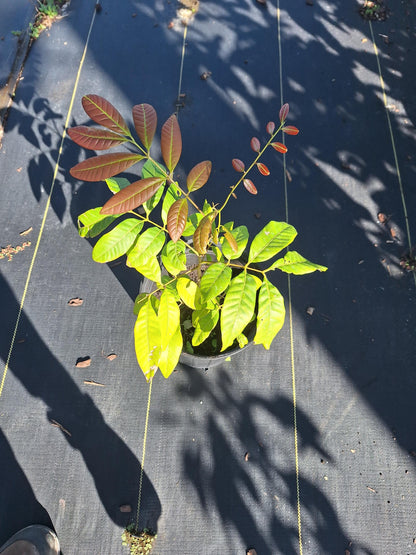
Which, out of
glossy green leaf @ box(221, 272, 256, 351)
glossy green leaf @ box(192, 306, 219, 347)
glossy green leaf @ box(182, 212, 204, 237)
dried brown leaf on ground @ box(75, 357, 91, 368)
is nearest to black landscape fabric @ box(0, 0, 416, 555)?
dried brown leaf on ground @ box(75, 357, 91, 368)

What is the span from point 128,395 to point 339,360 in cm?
130

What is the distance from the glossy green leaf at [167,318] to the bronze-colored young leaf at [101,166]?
47 cm

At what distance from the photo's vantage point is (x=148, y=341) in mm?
1195

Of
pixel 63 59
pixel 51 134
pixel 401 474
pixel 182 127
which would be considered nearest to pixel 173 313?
Result: pixel 401 474

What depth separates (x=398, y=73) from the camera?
9.96ft

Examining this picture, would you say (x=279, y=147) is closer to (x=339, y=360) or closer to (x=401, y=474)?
(x=339, y=360)

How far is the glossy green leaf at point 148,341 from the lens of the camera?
3.88ft

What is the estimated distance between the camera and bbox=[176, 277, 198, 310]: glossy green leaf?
1.30m

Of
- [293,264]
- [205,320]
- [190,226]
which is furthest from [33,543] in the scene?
[293,264]

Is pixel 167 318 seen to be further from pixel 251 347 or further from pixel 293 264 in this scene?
pixel 251 347

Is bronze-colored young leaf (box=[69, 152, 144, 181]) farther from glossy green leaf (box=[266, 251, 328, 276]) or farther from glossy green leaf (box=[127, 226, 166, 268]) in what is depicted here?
glossy green leaf (box=[266, 251, 328, 276])

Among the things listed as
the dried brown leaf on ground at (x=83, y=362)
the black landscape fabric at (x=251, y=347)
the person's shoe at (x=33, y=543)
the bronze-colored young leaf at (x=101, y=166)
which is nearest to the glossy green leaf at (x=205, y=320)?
the bronze-colored young leaf at (x=101, y=166)

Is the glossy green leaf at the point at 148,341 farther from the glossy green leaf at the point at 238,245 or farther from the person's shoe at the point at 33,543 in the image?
the person's shoe at the point at 33,543

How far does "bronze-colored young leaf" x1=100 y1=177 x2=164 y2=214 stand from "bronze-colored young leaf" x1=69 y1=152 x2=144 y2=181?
0.06 m
